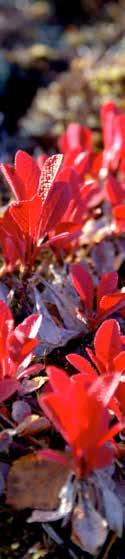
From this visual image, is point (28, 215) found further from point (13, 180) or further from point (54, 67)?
point (54, 67)

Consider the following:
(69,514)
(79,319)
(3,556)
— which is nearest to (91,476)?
(69,514)

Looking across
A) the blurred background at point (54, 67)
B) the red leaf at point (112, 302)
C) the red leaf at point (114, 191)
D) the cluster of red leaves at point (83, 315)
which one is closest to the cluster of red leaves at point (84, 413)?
the cluster of red leaves at point (83, 315)

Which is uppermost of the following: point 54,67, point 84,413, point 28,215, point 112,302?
point 54,67

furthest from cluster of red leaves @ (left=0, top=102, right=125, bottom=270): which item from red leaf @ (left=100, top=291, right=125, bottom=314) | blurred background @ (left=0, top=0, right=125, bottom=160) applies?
blurred background @ (left=0, top=0, right=125, bottom=160)

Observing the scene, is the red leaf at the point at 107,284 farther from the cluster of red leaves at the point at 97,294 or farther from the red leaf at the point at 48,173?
the red leaf at the point at 48,173

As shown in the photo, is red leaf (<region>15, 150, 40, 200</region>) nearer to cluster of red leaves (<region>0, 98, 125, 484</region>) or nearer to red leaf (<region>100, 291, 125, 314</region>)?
cluster of red leaves (<region>0, 98, 125, 484</region>)

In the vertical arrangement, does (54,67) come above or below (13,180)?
above

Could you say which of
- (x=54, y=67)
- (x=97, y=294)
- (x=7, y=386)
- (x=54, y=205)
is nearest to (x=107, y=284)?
(x=97, y=294)
